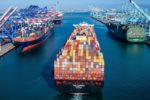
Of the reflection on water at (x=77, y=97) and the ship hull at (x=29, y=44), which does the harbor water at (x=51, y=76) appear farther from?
the ship hull at (x=29, y=44)

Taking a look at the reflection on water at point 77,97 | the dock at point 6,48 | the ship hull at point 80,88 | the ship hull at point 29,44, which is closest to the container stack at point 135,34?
the ship hull at point 29,44

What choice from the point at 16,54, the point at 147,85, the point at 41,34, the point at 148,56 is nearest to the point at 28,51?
the point at 16,54

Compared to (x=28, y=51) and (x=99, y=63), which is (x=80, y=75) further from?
(x=28, y=51)

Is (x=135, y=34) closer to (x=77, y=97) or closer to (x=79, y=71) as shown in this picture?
(x=77, y=97)

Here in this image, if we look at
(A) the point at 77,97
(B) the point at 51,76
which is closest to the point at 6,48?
(B) the point at 51,76

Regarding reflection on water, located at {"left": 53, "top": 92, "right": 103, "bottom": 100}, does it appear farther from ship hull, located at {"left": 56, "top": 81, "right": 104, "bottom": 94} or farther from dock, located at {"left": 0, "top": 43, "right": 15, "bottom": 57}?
dock, located at {"left": 0, "top": 43, "right": 15, "bottom": 57}

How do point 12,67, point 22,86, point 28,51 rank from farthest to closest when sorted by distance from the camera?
point 28,51
point 12,67
point 22,86

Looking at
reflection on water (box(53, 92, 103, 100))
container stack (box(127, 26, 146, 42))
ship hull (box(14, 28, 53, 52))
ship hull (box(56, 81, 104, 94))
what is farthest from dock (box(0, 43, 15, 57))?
container stack (box(127, 26, 146, 42))
